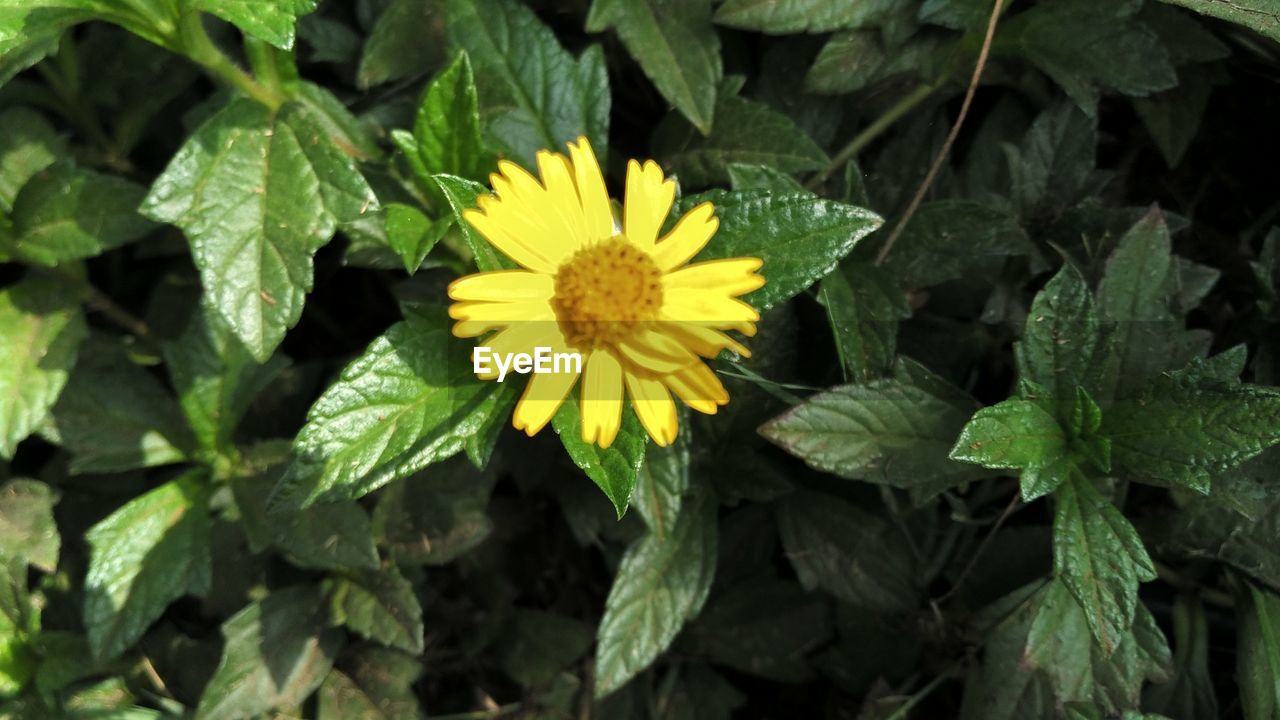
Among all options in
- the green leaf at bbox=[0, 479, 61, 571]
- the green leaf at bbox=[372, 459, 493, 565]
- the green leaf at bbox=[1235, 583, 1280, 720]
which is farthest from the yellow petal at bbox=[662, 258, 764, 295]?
the green leaf at bbox=[0, 479, 61, 571]

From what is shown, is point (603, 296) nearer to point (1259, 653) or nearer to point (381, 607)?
point (381, 607)

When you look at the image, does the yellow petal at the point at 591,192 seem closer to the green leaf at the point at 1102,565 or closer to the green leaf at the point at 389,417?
the green leaf at the point at 389,417

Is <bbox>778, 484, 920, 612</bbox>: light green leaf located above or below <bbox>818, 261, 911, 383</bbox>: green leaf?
below

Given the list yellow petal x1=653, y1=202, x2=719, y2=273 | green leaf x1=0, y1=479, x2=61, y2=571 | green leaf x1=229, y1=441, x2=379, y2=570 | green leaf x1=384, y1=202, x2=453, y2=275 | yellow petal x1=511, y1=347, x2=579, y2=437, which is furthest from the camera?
green leaf x1=0, y1=479, x2=61, y2=571

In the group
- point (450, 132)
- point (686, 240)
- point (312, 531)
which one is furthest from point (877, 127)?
point (312, 531)

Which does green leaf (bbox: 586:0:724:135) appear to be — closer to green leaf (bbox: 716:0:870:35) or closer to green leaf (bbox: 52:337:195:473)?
green leaf (bbox: 716:0:870:35)

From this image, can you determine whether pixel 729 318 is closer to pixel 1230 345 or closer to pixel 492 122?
pixel 492 122
